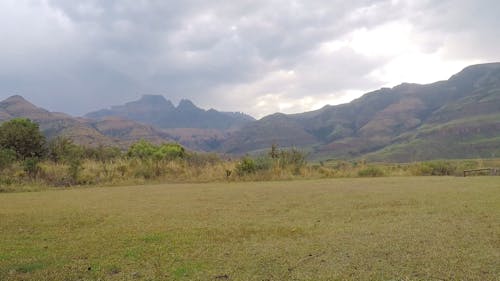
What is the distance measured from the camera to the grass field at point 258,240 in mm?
2846

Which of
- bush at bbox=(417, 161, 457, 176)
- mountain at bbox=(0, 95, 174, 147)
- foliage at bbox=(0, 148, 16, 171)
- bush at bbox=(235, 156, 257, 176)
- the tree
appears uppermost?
mountain at bbox=(0, 95, 174, 147)

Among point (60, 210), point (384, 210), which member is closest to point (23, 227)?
point (60, 210)

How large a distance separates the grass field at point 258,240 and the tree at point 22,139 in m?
→ 10.3

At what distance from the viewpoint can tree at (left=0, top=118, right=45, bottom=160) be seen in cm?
1514

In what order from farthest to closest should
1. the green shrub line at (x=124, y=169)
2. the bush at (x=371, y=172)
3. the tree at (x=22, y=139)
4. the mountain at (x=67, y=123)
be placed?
the mountain at (x=67, y=123) → the tree at (x=22, y=139) → the bush at (x=371, y=172) → the green shrub line at (x=124, y=169)

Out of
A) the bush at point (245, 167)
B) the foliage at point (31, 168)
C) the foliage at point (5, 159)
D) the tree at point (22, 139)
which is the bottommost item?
the bush at point (245, 167)

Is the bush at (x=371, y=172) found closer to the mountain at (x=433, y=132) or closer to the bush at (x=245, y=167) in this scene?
the bush at (x=245, y=167)

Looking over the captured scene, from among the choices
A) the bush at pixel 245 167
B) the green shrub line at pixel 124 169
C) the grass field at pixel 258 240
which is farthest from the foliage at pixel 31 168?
the bush at pixel 245 167

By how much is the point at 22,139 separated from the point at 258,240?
1497 centimetres

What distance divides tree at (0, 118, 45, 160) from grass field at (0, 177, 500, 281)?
10.3 m

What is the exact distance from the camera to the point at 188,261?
313cm

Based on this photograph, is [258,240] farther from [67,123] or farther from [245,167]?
[67,123]

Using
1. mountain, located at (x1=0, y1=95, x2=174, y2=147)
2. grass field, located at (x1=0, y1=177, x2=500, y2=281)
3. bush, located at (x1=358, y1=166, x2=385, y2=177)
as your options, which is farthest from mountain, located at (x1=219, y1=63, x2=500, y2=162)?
grass field, located at (x1=0, y1=177, x2=500, y2=281)

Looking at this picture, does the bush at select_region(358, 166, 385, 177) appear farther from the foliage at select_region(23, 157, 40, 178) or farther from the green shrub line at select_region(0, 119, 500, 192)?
the foliage at select_region(23, 157, 40, 178)
